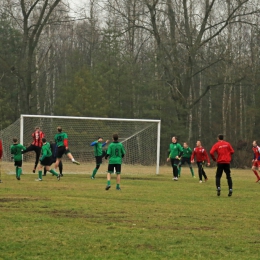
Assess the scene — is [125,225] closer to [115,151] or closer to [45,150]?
[115,151]

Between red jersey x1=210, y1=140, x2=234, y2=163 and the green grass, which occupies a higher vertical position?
red jersey x1=210, y1=140, x2=234, y2=163

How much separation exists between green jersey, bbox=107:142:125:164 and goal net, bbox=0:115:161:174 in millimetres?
10556

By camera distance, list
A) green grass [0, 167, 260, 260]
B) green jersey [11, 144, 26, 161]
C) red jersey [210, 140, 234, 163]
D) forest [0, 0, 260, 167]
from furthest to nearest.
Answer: forest [0, 0, 260, 167] → green jersey [11, 144, 26, 161] → red jersey [210, 140, 234, 163] → green grass [0, 167, 260, 260]

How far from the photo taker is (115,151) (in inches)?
811

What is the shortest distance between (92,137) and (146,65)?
3093 centimetres

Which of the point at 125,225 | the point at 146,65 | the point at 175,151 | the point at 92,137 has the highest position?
the point at 146,65

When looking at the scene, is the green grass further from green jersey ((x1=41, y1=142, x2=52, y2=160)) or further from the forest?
the forest

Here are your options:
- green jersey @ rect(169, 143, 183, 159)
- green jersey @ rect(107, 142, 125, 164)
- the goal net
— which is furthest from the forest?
green jersey @ rect(107, 142, 125, 164)

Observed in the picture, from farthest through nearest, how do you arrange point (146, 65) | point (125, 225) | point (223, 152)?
point (146, 65) < point (223, 152) < point (125, 225)

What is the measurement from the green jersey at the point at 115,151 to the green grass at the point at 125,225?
101 cm

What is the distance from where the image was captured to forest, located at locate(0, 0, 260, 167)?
48.6 meters

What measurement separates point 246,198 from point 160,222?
707 cm

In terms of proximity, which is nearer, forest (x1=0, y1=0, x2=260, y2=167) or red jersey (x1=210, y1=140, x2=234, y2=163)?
red jersey (x1=210, y1=140, x2=234, y2=163)

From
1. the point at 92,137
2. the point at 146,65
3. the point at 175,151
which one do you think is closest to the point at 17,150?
the point at 175,151
